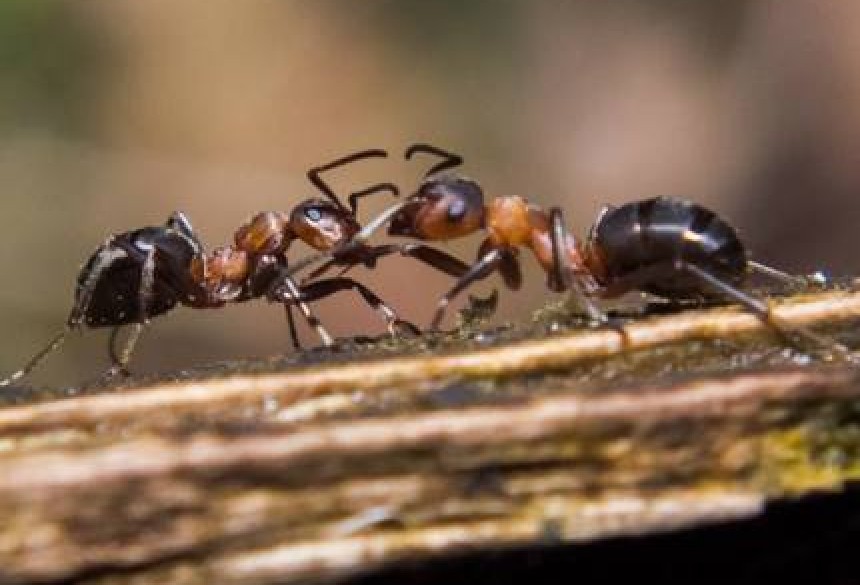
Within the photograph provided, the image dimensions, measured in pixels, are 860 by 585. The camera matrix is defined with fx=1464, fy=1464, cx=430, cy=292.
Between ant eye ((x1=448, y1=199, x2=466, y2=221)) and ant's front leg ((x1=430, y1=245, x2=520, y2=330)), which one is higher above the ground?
ant eye ((x1=448, y1=199, x2=466, y2=221))

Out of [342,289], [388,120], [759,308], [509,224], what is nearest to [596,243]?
[509,224]

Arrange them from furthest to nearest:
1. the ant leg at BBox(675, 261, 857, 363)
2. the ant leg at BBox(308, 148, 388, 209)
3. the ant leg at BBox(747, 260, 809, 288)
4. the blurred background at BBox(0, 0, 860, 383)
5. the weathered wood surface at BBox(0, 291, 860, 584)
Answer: the blurred background at BBox(0, 0, 860, 383), the ant leg at BBox(308, 148, 388, 209), the ant leg at BBox(747, 260, 809, 288), the ant leg at BBox(675, 261, 857, 363), the weathered wood surface at BBox(0, 291, 860, 584)

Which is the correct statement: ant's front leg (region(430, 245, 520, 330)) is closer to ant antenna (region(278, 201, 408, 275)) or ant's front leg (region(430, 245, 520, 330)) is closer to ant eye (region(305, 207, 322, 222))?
ant antenna (region(278, 201, 408, 275))

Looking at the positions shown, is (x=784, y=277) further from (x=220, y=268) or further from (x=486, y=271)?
(x=220, y=268)

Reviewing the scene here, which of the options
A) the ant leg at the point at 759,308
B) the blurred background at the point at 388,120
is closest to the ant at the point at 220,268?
the ant leg at the point at 759,308

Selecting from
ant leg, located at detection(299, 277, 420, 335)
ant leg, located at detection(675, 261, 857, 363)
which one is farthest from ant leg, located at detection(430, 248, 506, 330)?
ant leg, located at detection(675, 261, 857, 363)

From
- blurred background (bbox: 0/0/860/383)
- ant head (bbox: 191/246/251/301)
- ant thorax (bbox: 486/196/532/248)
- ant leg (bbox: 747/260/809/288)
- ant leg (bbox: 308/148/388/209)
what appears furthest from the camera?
blurred background (bbox: 0/0/860/383)

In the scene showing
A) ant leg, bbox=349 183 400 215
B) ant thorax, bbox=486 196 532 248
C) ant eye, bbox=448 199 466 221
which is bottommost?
ant thorax, bbox=486 196 532 248

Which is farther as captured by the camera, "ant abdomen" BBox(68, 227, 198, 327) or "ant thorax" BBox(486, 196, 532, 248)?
"ant abdomen" BBox(68, 227, 198, 327)
